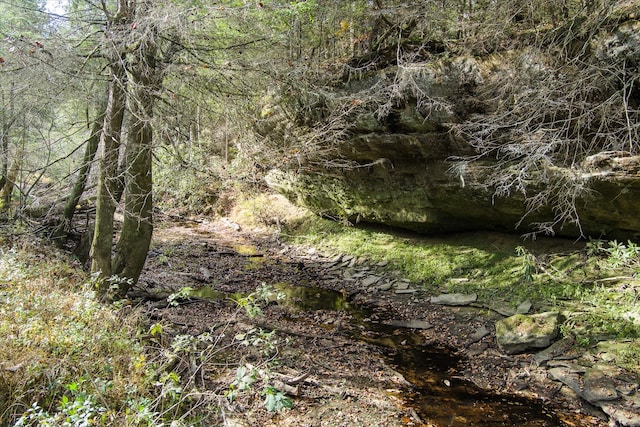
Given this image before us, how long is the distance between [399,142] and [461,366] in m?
5.36

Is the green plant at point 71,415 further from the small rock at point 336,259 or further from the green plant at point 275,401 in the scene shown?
the small rock at point 336,259

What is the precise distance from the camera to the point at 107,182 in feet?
20.4

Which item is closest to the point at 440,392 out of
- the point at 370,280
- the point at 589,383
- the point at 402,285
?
the point at 589,383

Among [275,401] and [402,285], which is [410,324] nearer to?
[402,285]

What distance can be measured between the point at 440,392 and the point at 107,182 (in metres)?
5.91

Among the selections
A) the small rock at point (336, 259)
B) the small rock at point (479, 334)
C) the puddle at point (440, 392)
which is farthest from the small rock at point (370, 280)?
the small rock at point (479, 334)

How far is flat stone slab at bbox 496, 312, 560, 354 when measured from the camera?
607cm

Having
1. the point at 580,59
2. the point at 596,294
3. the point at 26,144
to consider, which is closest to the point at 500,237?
the point at 596,294

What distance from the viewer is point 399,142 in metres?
9.41

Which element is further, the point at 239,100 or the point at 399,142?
the point at 399,142

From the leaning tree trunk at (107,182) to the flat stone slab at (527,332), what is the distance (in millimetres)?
6328

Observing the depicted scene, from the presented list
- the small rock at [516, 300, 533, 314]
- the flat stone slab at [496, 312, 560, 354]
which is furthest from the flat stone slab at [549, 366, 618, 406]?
the small rock at [516, 300, 533, 314]

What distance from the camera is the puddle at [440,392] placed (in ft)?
15.3

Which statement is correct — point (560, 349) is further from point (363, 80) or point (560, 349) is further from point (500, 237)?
point (363, 80)
